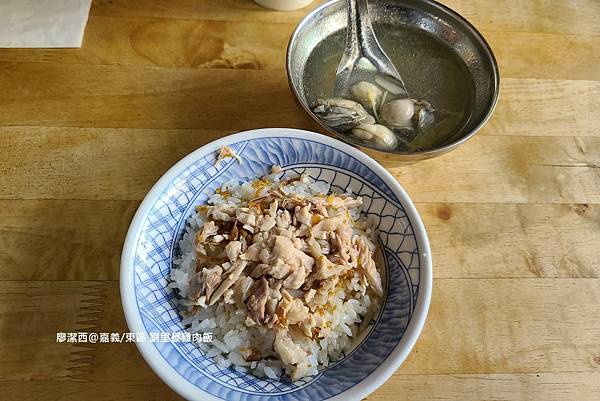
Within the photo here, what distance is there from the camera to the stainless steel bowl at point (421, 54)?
5.47 ft

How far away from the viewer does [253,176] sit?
1.47m

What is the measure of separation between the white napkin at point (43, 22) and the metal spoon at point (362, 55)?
962 millimetres

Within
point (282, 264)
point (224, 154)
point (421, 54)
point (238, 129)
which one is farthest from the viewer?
point (421, 54)

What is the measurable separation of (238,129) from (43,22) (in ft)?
2.82

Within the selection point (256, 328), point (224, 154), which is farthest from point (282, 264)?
point (224, 154)

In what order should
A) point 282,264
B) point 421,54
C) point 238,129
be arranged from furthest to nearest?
point 421,54 < point 238,129 < point 282,264

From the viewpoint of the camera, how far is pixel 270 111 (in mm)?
1759

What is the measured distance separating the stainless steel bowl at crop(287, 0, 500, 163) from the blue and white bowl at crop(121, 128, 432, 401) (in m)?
0.29

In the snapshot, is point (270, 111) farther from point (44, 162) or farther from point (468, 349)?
point (468, 349)

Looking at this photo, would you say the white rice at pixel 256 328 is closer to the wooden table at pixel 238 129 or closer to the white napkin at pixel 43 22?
the wooden table at pixel 238 129

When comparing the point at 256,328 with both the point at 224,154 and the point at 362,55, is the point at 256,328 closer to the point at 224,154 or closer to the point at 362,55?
the point at 224,154

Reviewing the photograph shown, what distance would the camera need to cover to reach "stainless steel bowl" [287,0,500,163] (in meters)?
1.67

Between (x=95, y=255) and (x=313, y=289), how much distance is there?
0.66 meters

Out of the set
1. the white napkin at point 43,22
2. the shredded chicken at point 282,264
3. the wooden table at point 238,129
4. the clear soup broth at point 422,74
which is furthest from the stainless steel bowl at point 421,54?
the white napkin at point 43,22
